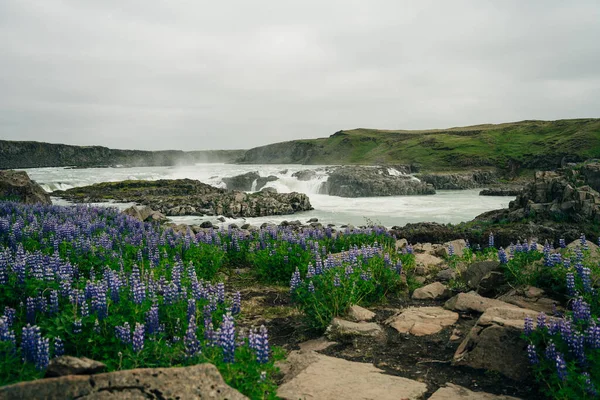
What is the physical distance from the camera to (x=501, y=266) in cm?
749

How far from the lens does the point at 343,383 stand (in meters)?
4.50

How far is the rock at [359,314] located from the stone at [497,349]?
166 cm

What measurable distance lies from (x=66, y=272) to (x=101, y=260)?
1958 mm

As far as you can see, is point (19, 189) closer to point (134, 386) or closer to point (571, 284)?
point (134, 386)

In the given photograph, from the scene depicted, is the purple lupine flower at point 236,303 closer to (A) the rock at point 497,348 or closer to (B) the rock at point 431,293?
(A) the rock at point 497,348

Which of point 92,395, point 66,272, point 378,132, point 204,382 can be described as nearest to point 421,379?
point 204,382

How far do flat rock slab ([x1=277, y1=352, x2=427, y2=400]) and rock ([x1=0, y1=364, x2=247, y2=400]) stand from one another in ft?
3.48

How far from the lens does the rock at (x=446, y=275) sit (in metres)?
9.12

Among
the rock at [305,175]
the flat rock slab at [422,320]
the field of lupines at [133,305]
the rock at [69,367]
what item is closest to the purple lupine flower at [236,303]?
the field of lupines at [133,305]

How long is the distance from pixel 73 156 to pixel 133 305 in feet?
601

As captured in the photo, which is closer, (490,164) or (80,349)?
(80,349)

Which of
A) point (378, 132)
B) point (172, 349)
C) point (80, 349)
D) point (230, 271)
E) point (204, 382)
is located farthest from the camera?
point (378, 132)

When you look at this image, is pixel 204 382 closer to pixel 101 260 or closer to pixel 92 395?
pixel 92 395

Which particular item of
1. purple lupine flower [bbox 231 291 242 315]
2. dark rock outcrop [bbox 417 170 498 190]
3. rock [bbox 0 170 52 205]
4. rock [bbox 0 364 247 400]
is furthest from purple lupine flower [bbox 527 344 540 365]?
dark rock outcrop [bbox 417 170 498 190]
